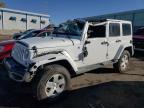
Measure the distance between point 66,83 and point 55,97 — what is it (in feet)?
1.53

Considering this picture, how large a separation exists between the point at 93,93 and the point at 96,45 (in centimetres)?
153

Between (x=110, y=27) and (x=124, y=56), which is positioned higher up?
(x=110, y=27)

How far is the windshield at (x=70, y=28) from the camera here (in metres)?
6.76

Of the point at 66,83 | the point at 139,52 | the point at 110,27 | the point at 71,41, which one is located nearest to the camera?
the point at 66,83

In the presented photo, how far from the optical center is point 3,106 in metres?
5.36

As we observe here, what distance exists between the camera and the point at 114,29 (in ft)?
26.4

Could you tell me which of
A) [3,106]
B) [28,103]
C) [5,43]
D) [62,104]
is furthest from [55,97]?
[5,43]

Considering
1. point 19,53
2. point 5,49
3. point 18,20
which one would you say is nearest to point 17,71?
point 19,53

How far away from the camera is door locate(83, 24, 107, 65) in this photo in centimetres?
679

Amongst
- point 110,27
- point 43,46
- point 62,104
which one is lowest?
point 62,104

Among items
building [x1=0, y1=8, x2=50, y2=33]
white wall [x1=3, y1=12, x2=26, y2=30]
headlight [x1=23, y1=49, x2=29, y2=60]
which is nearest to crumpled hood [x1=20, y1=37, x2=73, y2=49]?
headlight [x1=23, y1=49, x2=29, y2=60]

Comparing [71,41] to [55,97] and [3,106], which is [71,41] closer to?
[55,97]

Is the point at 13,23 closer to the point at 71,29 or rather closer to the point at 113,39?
the point at 113,39

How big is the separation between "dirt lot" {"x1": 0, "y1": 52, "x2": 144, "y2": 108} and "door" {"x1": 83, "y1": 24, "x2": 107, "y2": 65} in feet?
2.68
